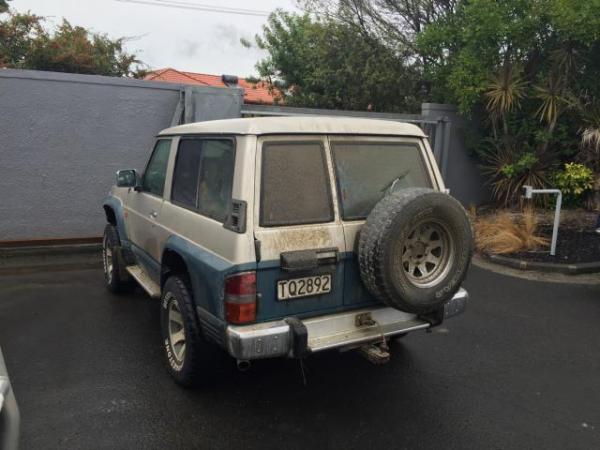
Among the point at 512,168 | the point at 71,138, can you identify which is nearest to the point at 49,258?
the point at 71,138

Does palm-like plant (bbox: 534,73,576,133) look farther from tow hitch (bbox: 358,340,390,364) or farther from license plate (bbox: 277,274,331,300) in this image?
license plate (bbox: 277,274,331,300)

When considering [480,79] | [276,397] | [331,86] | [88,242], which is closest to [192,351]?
[276,397]

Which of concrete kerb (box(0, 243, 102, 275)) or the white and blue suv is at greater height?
the white and blue suv

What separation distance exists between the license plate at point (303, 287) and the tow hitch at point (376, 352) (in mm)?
478

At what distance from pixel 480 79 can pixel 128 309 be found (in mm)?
7389

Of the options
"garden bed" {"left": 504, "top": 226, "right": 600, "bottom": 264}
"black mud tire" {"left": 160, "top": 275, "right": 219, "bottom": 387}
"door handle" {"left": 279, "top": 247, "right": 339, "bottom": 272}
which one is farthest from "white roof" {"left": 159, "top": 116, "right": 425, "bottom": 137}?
"garden bed" {"left": 504, "top": 226, "right": 600, "bottom": 264}

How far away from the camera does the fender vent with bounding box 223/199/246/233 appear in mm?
2963

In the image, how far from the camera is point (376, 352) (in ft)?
10.7

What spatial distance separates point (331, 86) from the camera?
12297 mm

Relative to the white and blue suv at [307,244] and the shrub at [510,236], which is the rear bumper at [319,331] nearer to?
the white and blue suv at [307,244]

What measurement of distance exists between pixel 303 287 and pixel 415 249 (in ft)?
2.53

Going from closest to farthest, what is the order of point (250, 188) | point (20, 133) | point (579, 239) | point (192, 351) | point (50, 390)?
point (250, 188) < point (192, 351) < point (50, 390) < point (20, 133) < point (579, 239)

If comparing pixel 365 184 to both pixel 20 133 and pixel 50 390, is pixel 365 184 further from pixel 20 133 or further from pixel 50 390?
pixel 20 133

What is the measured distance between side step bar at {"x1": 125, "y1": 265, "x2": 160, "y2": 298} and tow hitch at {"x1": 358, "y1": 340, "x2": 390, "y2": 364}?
5.98 feet
